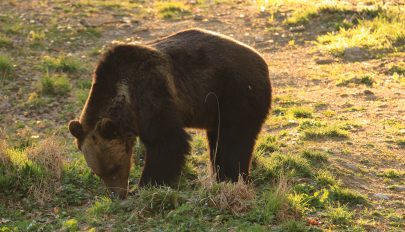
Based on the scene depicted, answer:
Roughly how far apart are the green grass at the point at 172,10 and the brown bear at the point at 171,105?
8.22 m

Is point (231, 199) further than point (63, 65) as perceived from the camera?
No

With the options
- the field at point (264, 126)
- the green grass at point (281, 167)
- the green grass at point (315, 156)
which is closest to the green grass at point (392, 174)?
the field at point (264, 126)

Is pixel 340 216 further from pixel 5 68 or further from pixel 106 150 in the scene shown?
pixel 5 68

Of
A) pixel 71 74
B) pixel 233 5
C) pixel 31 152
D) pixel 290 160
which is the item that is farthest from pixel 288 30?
pixel 31 152

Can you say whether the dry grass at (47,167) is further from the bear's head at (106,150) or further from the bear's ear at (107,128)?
the bear's ear at (107,128)

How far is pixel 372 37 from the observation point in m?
12.2

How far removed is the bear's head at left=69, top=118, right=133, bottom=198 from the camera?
234 inches

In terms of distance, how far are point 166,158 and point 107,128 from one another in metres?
0.61

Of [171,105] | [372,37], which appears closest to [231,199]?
[171,105]

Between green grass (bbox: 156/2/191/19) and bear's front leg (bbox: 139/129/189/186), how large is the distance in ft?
29.4

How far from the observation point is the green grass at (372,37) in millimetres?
11891

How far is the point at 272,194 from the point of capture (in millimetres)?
5523

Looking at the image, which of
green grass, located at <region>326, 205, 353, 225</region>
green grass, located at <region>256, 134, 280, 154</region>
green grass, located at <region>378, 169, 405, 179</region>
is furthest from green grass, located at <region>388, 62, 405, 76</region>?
green grass, located at <region>326, 205, 353, 225</region>

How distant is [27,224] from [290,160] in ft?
9.10
